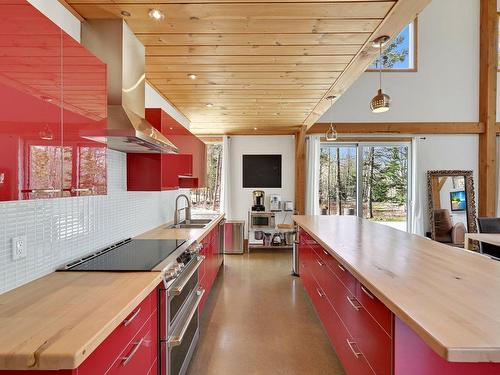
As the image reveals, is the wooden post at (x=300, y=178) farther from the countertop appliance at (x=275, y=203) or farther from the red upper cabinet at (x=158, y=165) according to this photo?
the red upper cabinet at (x=158, y=165)

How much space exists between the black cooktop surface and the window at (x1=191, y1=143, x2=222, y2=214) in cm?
377

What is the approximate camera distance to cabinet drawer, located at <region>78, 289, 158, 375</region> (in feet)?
3.32

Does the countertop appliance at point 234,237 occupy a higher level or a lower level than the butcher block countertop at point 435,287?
lower

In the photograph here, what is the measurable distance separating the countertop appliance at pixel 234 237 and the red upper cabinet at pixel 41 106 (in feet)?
14.8

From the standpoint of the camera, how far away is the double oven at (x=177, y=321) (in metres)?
1.69

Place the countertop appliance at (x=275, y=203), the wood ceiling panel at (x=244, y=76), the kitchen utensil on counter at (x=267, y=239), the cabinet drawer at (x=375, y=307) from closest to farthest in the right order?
the cabinet drawer at (x=375, y=307)
the wood ceiling panel at (x=244, y=76)
the kitchen utensil on counter at (x=267, y=239)
the countertop appliance at (x=275, y=203)

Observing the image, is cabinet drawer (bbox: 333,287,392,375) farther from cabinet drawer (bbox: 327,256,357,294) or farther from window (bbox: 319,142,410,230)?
window (bbox: 319,142,410,230)

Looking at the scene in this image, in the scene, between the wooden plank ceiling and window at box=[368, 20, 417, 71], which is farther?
window at box=[368, 20, 417, 71]

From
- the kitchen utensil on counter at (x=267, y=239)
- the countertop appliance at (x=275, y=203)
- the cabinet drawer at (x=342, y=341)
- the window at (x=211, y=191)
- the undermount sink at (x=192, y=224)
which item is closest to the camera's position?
the cabinet drawer at (x=342, y=341)

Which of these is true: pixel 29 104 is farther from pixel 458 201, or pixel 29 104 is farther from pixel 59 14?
pixel 458 201

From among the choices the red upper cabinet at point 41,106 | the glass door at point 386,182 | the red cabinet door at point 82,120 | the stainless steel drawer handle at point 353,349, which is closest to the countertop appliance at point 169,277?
the red cabinet door at point 82,120

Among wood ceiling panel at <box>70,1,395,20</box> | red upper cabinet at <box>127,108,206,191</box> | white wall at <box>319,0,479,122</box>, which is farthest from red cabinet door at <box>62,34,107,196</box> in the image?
white wall at <box>319,0,479,122</box>

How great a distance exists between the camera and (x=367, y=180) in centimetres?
627

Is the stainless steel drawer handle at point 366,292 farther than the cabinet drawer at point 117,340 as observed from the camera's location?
Yes
